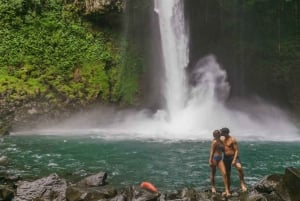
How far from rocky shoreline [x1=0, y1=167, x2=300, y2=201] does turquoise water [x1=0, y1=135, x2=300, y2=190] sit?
121cm

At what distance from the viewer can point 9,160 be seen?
17.1 metres

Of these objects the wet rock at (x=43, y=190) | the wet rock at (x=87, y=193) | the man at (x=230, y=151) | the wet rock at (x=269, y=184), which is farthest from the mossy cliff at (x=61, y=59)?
the wet rock at (x=269, y=184)

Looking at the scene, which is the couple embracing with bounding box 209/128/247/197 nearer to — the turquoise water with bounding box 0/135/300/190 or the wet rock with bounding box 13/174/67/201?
the turquoise water with bounding box 0/135/300/190

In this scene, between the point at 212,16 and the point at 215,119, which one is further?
the point at 212,16

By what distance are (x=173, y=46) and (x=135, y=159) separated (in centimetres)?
1704

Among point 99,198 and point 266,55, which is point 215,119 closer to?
point 266,55

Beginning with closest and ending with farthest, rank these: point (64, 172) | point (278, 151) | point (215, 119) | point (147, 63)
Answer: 1. point (64, 172)
2. point (278, 151)
3. point (215, 119)
4. point (147, 63)

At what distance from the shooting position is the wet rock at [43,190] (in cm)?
1194

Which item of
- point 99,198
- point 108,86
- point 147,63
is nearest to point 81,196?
point 99,198

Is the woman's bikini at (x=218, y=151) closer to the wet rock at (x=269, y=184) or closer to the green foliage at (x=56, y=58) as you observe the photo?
the wet rock at (x=269, y=184)

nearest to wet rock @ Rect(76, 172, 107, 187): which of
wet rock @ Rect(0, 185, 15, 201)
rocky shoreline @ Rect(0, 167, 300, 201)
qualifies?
rocky shoreline @ Rect(0, 167, 300, 201)

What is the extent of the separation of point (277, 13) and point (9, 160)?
89.0 ft

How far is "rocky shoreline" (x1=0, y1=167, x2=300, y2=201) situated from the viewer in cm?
1130

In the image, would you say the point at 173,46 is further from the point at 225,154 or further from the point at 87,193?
the point at 87,193
